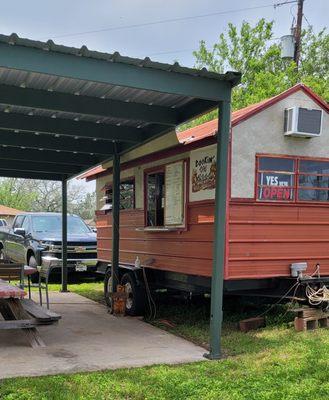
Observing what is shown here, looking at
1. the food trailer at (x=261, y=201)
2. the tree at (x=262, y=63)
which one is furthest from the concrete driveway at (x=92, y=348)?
the tree at (x=262, y=63)

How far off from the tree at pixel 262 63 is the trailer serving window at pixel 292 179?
36.1 feet

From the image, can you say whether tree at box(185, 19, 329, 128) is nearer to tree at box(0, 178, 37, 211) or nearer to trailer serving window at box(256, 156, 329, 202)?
trailer serving window at box(256, 156, 329, 202)

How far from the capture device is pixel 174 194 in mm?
8078

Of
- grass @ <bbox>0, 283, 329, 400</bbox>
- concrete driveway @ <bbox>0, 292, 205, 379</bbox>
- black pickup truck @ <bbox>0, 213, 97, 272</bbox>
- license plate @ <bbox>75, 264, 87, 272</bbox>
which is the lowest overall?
concrete driveway @ <bbox>0, 292, 205, 379</bbox>

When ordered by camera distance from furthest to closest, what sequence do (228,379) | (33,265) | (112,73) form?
1. (33,265)
2. (112,73)
3. (228,379)

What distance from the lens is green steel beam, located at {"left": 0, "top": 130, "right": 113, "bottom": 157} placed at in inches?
338

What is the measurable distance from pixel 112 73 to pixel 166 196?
3140 millimetres

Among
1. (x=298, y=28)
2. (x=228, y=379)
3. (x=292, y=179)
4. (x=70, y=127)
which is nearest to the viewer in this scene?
(x=228, y=379)

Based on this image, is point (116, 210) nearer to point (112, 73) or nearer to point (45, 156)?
point (45, 156)

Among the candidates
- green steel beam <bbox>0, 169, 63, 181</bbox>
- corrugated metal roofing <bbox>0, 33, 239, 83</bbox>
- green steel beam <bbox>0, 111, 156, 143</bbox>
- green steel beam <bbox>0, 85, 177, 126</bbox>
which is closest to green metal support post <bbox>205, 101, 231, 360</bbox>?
corrugated metal roofing <bbox>0, 33, 239, 83</bbox>

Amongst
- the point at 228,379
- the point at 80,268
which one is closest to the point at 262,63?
the point at 80,268

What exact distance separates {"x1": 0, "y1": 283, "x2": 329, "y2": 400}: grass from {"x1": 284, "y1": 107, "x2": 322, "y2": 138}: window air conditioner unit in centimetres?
275

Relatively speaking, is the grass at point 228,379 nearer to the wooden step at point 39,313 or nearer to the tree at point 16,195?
the wooden step at point 39,313

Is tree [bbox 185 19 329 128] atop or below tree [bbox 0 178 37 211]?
atop
